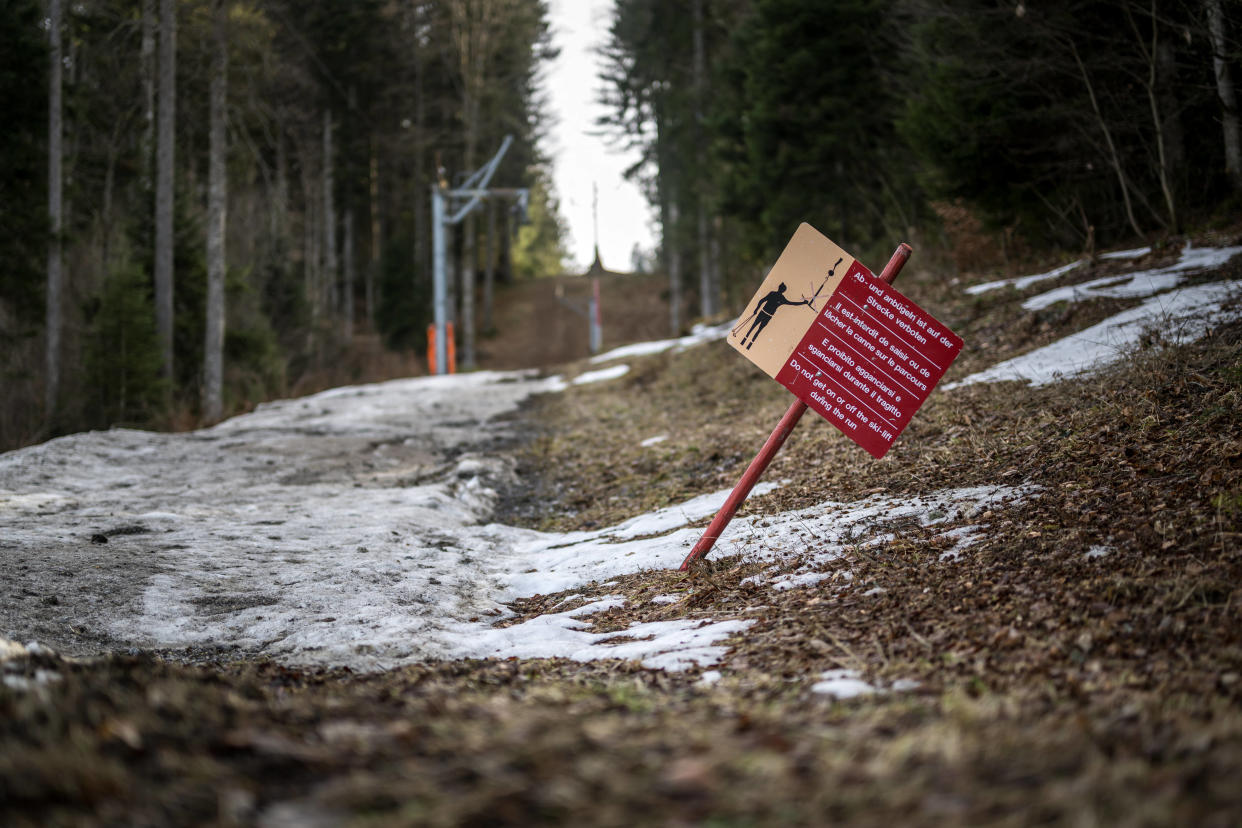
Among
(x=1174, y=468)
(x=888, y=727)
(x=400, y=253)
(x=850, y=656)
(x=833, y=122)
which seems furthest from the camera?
(x=400, y=253)

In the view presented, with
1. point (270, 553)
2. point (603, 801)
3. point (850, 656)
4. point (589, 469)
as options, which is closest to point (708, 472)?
point (589, 469)

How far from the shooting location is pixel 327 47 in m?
30.1

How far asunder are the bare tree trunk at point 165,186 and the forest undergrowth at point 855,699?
14.2 meters

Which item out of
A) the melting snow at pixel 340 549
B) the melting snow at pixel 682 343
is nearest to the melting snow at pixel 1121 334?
the melting snow at pixel 340 549

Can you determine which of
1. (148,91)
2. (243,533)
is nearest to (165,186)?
(148,91)

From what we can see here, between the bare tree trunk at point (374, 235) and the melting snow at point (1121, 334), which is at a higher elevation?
the bare tree trunk at point (374, 235)

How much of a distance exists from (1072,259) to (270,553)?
1034cm

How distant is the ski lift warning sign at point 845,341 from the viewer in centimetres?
405

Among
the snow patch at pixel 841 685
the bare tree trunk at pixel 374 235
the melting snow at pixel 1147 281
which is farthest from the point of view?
the bare tree trunk at pixel 374 235

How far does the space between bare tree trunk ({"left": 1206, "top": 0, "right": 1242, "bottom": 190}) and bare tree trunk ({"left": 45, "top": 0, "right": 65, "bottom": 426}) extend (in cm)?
1810

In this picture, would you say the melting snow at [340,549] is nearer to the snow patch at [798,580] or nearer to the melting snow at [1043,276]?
the snow patch at [798,580]

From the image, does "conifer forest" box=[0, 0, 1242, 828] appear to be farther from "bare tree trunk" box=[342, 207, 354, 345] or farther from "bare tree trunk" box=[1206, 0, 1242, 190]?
"bare tree trunk" box=[342, 207, 354, 345]

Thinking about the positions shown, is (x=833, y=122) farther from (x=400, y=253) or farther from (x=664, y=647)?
(x=400, y=253)

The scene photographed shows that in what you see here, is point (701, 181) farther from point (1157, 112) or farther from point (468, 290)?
point (1157, 112)
